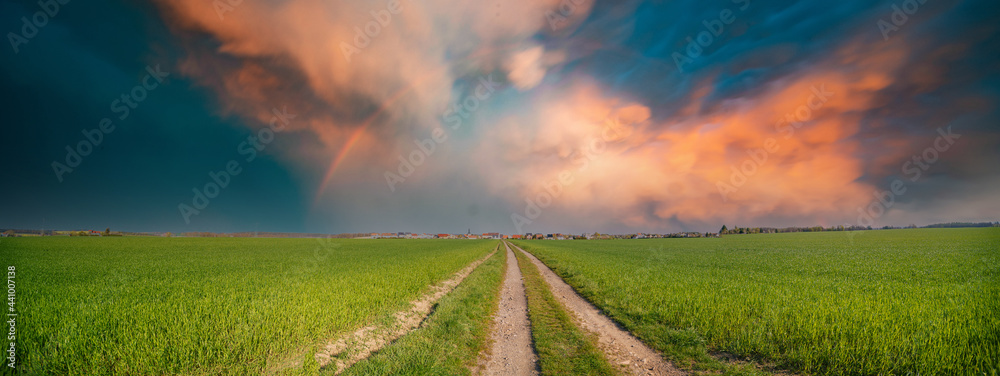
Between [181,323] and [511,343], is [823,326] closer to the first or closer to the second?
[511,343]

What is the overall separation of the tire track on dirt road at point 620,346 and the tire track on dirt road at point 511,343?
1.94 meters

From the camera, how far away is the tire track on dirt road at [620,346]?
23.2ft

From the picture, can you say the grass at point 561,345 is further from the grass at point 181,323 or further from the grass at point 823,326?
the grass at point 181,323

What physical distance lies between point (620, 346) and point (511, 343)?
9.87ft

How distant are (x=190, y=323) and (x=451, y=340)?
6871mm

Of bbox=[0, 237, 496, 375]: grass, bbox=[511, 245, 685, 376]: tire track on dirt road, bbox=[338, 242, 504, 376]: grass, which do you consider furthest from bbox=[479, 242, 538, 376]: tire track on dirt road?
bbox=[0, 237, 496, 375]: grass

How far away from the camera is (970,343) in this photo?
6.70 meters

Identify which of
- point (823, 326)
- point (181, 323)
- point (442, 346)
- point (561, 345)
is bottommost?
point (561, 345)

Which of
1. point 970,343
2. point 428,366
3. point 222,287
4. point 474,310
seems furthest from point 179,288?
point 970,343

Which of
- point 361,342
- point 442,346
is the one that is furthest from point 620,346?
point 361,342

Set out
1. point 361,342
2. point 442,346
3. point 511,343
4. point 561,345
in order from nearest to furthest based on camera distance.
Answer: point 442,346
point 561,345
point 511,343
point 361,342

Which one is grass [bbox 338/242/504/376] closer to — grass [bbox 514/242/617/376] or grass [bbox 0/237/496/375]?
grass [bbox 514/242/617/376]

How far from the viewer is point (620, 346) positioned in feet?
27.9

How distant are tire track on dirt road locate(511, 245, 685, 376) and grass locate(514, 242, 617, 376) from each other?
0.34 metres
